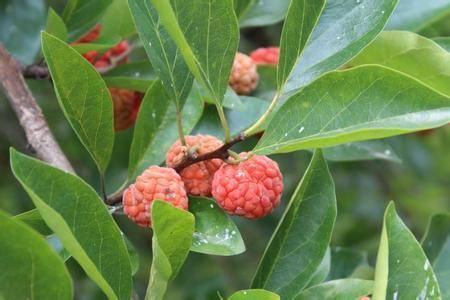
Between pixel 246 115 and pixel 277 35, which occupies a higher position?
pixel 246 115

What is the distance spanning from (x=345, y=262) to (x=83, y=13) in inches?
28.1

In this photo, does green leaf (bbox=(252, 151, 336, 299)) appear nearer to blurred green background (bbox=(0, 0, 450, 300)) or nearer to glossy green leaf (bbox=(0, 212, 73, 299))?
glossy green leaf (bbox=(0, 212, 73, 299))

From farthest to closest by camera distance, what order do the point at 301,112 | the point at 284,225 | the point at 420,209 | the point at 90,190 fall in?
1. the point at 420,209
2. the point at 284,225
3. the point at 301,112
4. the point at 90,190

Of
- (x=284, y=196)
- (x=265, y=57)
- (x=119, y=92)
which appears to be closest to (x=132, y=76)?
(x=119, y=92)

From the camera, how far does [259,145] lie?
3.71 feet

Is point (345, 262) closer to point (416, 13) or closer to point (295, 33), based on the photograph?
point (416, 13)

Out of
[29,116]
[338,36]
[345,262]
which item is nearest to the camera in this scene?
[338,36]

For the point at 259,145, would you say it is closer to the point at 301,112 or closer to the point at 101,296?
the point at 301,112

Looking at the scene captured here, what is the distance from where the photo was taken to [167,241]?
1.03 metres

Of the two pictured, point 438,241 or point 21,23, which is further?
point 21,23

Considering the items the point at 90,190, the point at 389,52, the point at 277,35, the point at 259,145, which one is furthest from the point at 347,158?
the point at 277,35

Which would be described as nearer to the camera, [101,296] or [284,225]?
[284,225]

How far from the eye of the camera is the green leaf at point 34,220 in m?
1.09

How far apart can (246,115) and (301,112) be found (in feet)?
1.32
